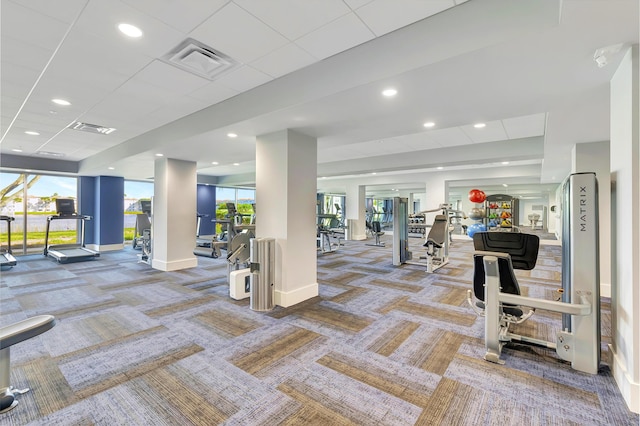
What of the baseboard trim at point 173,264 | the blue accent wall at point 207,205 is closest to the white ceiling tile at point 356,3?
the baseboard trim at point 173,264

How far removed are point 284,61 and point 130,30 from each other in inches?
50.0

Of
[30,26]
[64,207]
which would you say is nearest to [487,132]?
[30,26]

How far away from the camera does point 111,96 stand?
360 centimetres

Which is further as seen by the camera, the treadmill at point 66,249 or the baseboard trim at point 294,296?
the treadmill at point 66,249

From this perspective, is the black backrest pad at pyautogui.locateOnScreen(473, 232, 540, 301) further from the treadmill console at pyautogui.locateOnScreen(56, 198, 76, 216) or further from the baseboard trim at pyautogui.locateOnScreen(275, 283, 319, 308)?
the treadmill console at pyautogui.locateOnScreen(56, 198, 76, 216)

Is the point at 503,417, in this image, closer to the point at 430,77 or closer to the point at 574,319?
the point at 574,319

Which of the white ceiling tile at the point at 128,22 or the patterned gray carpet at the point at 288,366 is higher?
the white ceiling tile at the point at 128,22

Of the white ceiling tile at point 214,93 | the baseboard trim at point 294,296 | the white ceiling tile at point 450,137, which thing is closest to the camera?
the white ceiling tile at point 214,93

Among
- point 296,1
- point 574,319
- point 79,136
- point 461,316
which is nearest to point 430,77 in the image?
point 296,1

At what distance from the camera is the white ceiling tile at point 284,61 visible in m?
2.59

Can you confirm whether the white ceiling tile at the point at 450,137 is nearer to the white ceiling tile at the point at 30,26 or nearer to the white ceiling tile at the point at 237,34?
the white ceiling tile at the point at 237,34

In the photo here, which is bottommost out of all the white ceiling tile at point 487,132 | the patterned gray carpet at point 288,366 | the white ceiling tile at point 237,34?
the patterned gray carpet at point 288,366

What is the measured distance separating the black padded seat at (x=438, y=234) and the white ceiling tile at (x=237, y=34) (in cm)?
505

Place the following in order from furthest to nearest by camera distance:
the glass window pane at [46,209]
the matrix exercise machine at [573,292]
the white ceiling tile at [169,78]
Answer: the glass window pane at [46,209] < the white ceiling tile at [169,78] < the matrix exercise machine at [573,292]
